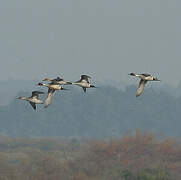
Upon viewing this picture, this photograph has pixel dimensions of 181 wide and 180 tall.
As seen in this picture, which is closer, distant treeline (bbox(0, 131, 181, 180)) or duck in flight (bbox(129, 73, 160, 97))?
duck in flight (bbox(129, 73, 160, 97))

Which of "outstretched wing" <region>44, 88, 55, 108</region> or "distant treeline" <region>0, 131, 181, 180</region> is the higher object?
"outstretched wing" <region>44, 88, 55, 108</region>

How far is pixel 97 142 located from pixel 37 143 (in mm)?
59972

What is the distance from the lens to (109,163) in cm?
9606

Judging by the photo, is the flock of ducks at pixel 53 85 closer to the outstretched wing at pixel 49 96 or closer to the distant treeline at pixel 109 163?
the outstretched wing at pixel 49 96

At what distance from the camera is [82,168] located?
284ft

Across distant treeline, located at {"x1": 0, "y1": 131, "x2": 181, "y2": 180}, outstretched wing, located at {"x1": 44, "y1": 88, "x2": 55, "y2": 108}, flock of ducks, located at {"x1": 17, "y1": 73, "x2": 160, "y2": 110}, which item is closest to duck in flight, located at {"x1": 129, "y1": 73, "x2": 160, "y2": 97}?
flock of ducks, located at {"x1": 17, "y1": 73, "x2": 160, "y2": 110}

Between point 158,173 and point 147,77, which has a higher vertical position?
point 147,77

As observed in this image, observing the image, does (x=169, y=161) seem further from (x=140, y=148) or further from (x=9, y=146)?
(x=9, y=146)

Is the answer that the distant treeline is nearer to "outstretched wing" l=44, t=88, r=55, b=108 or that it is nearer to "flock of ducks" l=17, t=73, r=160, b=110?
"flock of ducks" l=17, t=73, r=160, b=110

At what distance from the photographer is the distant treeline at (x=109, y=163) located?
7562 centimetres

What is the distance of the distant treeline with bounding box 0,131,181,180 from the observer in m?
75.6

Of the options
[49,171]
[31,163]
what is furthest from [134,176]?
[31,163]

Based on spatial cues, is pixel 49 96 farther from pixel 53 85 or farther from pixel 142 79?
pixel 142 79

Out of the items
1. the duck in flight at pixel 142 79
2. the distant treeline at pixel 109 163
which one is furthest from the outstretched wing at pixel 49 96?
the distant treeline at pixel 109 163
